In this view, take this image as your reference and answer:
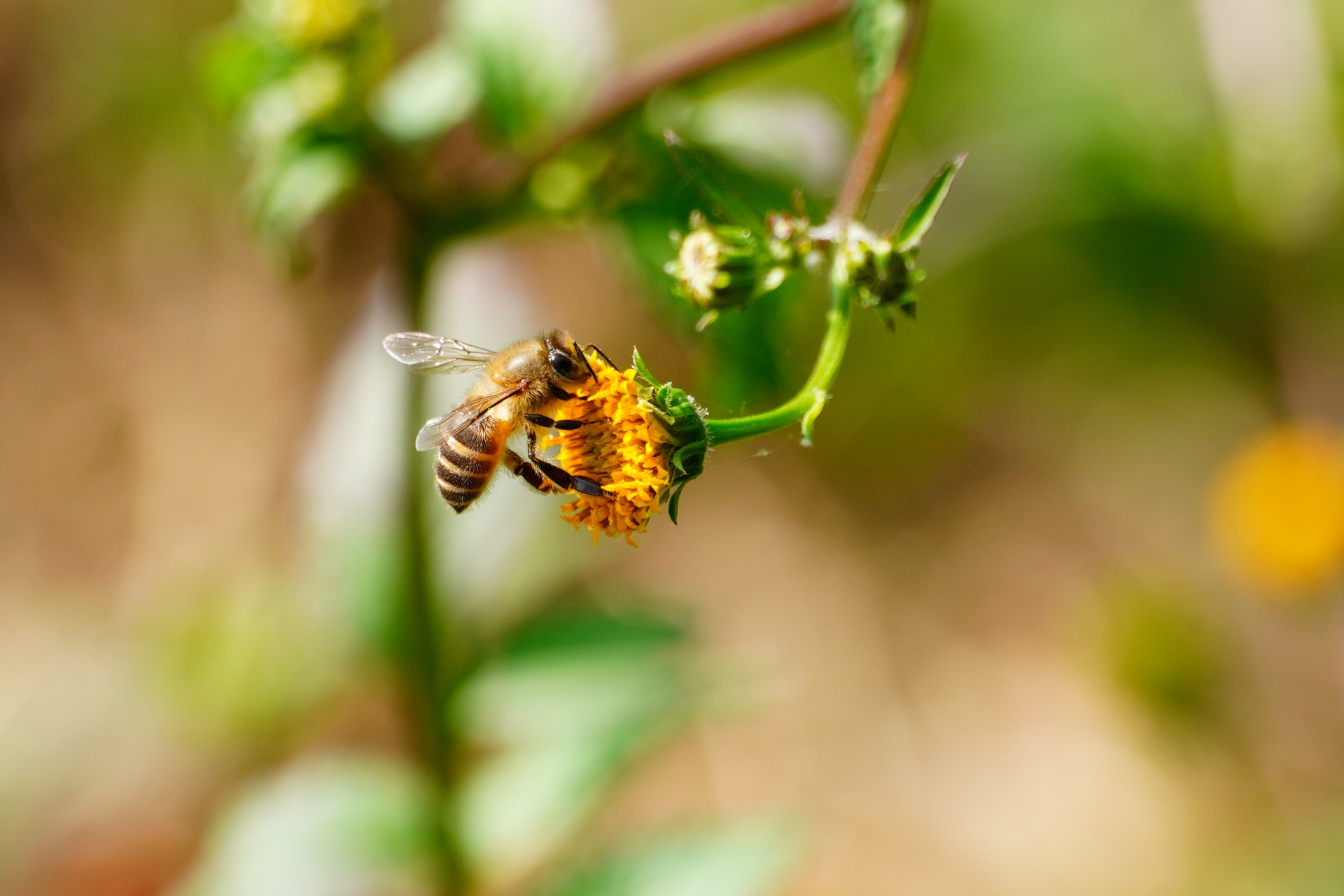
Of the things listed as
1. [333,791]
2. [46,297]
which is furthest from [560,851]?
[46,297]

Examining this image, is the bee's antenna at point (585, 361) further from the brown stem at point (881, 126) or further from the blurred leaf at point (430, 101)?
the blurred leaf at point (430, 101)

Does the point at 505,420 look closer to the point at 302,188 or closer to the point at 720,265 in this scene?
the point at 720,265

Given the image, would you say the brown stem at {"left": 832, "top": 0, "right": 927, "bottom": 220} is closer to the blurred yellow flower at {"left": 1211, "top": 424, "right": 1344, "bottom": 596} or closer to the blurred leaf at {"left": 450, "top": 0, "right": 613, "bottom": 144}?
the blurred leaf at {"left": 450, "top": 0, "right": 613, "bottom": 144}

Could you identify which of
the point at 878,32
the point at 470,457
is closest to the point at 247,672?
→ the point at 470,457

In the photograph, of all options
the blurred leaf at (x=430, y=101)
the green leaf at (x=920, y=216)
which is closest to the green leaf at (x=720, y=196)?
the green leaf at (x=920, y=216)

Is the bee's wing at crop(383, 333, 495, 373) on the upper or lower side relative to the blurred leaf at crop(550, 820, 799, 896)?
upper

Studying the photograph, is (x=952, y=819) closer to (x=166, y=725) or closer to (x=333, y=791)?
(x=333, y=791)

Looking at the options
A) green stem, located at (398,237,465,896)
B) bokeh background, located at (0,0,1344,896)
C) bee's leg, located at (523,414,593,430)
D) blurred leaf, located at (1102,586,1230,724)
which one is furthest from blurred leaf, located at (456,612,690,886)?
blurred leaf, located at (1102,586,1230,724)
